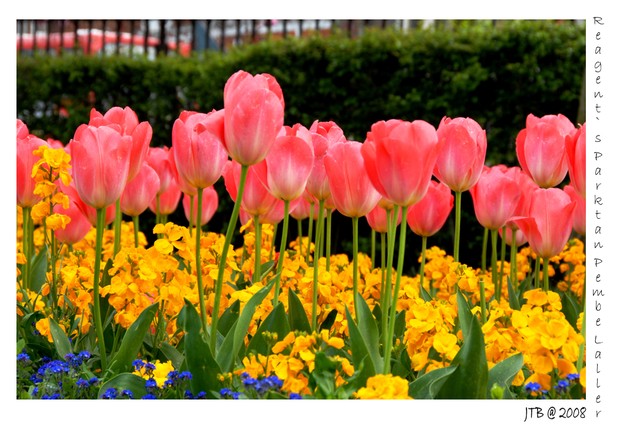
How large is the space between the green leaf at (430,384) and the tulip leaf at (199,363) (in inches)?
11.9

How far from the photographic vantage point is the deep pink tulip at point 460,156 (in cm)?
156

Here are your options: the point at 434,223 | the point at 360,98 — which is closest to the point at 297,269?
the point at 434,223

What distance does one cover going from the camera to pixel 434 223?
1934 mm

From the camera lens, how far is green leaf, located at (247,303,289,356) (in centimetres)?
146

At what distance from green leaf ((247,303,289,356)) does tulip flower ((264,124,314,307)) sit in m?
0.20

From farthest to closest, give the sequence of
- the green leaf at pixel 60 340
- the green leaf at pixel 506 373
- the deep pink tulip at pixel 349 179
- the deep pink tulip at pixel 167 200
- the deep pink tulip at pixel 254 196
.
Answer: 1. the deep pink tulip at pixel 167 200
2. the deep pink tulip at pixel 254 196
3. the green leaf at pixel 60 340
4. the deep pink tulip at pixel 349 179
5. the green leaf at pixel 506 373

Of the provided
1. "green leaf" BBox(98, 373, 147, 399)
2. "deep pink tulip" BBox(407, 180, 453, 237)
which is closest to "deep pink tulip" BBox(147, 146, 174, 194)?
"deep pink tulip" BBox(407, 180, 453, 237)

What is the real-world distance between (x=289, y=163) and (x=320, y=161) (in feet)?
0.56

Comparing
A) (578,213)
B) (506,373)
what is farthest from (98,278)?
(578,213)

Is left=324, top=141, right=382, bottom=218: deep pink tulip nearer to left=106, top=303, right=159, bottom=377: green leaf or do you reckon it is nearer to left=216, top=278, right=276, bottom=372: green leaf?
left=216, top=278, right=276, bottom=372: green leaf

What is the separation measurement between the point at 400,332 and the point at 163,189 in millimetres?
853

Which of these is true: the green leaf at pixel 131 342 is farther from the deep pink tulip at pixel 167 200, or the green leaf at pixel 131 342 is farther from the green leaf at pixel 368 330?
the deep pink tulip at pixel 167 200

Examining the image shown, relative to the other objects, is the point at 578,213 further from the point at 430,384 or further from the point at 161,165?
the point at 161,165

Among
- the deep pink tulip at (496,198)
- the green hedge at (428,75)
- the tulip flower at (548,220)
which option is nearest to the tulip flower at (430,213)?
the deep pink tulip at (496,198)
